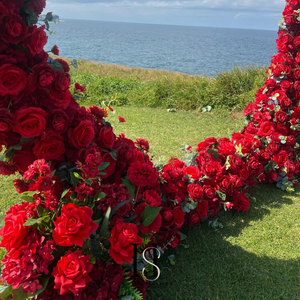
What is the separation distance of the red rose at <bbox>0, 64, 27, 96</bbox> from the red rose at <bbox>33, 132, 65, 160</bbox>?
0.99ft

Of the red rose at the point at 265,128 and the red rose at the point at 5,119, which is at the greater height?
the red rose at the point at 5,119

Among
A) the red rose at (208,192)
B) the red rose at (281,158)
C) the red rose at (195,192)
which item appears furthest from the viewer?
the red rose at (281,158)

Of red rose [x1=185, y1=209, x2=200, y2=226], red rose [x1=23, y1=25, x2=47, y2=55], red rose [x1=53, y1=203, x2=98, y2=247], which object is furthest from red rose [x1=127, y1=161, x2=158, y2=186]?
red rose [x1=185, y1=209, x2=200, y2=226]

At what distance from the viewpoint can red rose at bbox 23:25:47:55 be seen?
1564 millimetres

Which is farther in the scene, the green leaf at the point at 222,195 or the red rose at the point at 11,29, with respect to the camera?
the green leaf at the point at 222,195

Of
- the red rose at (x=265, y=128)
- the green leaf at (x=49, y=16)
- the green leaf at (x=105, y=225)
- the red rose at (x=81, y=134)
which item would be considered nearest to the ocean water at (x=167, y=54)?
the green leaf at (x=49, y=16)

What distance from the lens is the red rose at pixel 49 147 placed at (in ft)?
5.47

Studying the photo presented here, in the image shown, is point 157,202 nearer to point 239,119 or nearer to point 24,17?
point 24,17

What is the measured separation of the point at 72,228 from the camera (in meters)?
1.51

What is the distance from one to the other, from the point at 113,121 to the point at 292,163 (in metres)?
4.71

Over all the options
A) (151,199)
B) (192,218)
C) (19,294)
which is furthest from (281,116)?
(19,294)

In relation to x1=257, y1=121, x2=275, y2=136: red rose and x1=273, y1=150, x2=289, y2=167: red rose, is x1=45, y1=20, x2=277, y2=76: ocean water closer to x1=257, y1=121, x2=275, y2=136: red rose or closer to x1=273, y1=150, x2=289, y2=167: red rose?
x1=257, y1=121, x2=275, y2=136: red rose

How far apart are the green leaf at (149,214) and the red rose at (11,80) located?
122cm

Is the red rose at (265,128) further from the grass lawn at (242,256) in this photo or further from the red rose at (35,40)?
the red rose at (35,40)
